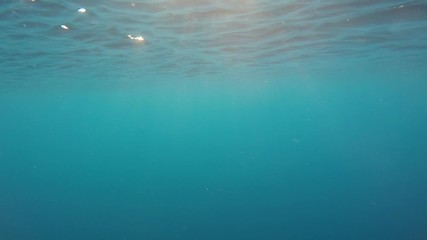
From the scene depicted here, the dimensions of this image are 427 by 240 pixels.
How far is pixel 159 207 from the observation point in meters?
29.5

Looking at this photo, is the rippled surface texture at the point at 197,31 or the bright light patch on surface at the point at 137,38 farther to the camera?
the bright light patch on surface at the point at 137,38

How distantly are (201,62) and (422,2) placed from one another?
1587 cm

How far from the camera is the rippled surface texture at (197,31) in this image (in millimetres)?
11102

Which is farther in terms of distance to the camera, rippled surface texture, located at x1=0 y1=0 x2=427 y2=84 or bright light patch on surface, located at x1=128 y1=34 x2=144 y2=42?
bright light patch on surface, located at x1=128 y1=34 x2=144 y2=42

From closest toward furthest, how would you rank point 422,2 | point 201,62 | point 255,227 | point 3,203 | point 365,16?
point 422,2, point 365,16, point 255,227, point 201,62, point 3,203

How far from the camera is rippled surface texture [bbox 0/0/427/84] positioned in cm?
1110

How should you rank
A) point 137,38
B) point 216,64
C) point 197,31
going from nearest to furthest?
1. point 197,31
2. point 137,38
3. point 216,64

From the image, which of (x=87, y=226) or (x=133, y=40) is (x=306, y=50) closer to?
(x=133, y=40)

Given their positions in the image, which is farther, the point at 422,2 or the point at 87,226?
the point at 87,226

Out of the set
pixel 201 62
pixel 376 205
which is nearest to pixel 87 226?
pixel 201 62

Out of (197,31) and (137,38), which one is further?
(137,38)

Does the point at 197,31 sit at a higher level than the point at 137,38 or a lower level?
higher

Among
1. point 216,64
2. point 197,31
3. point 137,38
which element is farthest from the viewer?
point 216,64

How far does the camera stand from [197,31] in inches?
576
